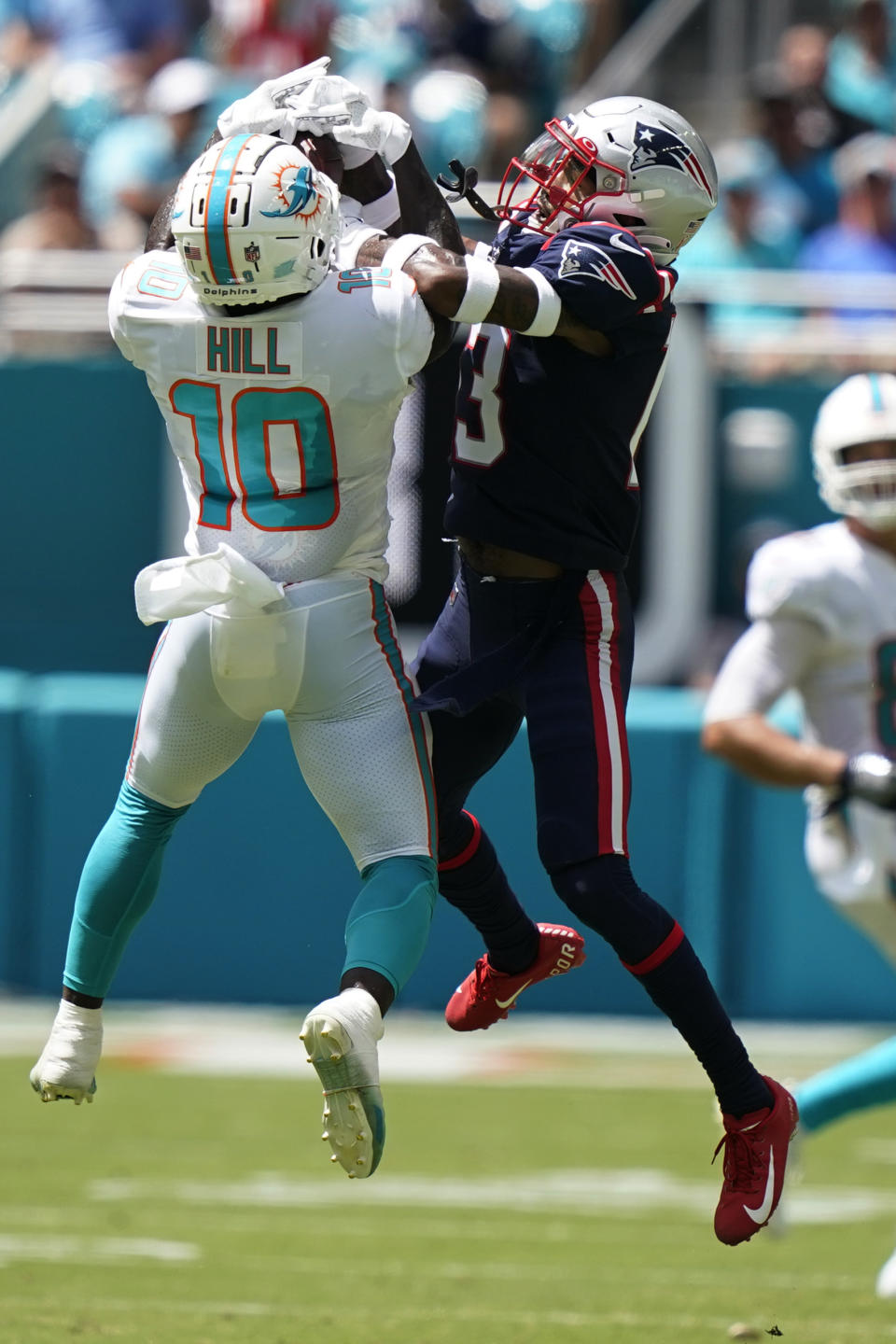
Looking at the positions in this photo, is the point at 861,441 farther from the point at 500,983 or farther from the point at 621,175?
the point at 500,983

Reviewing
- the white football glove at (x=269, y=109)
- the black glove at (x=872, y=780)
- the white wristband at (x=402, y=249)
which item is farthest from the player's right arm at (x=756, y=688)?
the white football glove at (x=269, y=109)

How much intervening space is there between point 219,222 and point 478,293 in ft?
1.49

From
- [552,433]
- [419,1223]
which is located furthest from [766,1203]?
[419,1223]

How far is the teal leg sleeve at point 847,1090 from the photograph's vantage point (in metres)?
5.52

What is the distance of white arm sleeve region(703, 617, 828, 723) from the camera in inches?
224

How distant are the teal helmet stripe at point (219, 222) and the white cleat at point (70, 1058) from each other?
1.40 meters

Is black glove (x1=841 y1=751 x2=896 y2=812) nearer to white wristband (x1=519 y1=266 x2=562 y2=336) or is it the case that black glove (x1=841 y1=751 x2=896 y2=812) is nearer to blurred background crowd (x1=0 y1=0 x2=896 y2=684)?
white wristband (x1=519 y1=266 x2=562 y2=336)

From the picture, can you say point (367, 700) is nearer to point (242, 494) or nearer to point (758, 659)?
point (242, 494)

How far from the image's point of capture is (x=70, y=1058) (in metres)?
4.29

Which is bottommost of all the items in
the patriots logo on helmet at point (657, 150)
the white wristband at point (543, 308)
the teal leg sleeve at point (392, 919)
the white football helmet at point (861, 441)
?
the teal leg sleeve at point (392, 919)

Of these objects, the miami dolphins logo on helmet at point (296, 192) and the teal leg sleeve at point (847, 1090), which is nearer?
the miami dolphins logo on helmet at point (296, 192)

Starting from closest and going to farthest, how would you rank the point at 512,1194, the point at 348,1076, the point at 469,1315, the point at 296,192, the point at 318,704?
1. the point at 348,1076
2. the point at 296,192
3. the point at 318,704
4. the point at 469,1315
5. the point at 512,1194

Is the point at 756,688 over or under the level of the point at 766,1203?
over

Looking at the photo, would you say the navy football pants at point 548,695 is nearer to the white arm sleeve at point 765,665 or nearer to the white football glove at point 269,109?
the white football glove at point 269,109
